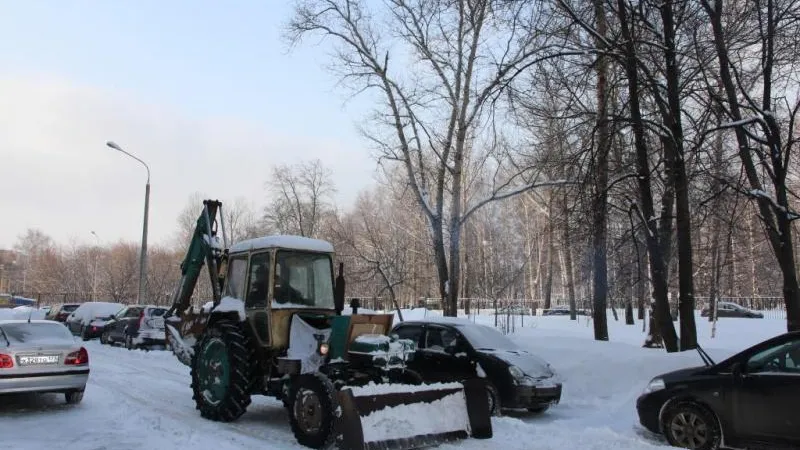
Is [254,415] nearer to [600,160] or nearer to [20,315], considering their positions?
[600,160]

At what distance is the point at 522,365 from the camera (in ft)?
35.1

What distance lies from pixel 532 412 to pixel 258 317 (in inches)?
194

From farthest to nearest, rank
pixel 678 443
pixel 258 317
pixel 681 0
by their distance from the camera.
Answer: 1. pixel 681 0
2. pixel 258 317
3. pixel 678 443

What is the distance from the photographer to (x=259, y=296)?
9.19 m

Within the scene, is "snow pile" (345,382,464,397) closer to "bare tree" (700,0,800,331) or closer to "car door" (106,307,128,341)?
"bare tree" (700,0,800,331)

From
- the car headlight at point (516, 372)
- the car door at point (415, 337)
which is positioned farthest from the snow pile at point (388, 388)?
the car door at point (415, 337)

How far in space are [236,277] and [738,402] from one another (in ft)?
22.4

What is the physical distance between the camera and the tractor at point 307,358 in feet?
24.4

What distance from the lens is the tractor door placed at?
354 inches

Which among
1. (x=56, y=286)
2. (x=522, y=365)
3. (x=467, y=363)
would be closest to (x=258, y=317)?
(x=467, y=363)

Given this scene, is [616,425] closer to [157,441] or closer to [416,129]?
[157,441]

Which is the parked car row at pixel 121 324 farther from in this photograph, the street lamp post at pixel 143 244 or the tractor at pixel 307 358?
the tractor at pixel 307 358

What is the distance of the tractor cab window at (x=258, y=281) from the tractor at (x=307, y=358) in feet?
0.05

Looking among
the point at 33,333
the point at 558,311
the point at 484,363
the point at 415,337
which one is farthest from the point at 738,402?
the point at 558,311
